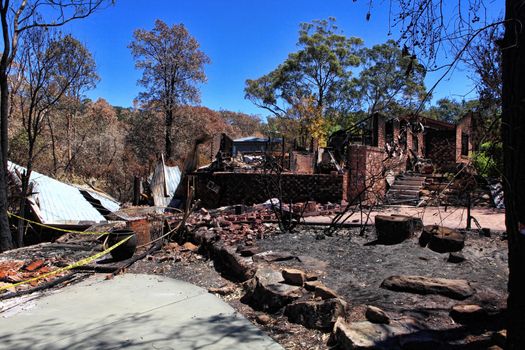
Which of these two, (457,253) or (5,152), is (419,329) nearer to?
(457,253)

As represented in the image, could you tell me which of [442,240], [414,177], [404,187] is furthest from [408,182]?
[442,240]

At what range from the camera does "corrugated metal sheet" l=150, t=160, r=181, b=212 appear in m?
18.8

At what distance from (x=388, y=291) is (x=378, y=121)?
15314mm

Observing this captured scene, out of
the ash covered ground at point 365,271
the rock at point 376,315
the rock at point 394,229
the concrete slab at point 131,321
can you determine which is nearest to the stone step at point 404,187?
the ash covered ground at point 365,271

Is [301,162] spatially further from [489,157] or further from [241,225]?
[489,157]

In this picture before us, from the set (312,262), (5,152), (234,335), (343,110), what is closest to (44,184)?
(5,152)

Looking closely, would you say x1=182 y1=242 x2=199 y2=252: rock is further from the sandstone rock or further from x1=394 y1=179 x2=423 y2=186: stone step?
x1=394 y1=179 x2=423 y2=186: stone step

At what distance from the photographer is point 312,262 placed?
6.36m

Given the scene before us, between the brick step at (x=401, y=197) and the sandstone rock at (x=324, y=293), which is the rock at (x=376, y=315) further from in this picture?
the brick step at (x=401, y=197)

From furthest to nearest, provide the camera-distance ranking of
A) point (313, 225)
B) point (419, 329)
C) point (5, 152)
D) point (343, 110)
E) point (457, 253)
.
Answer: point (343, 110) → point (313, 225) → point (5, 152) → point (457, 253) → point (419, 329)

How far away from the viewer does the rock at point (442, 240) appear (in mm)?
6418

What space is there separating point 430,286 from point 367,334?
4.44 feet

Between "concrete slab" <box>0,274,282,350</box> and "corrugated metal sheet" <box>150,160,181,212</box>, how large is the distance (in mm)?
12690

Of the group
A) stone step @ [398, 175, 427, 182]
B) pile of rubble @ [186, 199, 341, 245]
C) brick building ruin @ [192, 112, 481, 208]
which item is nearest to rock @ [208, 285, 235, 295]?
pile of rubble @ [186, 199, 341, 245]
